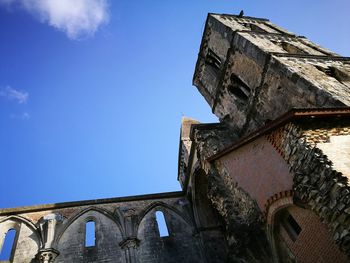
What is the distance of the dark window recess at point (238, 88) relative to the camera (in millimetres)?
13633

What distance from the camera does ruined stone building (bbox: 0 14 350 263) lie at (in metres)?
6.09

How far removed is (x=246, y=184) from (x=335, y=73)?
5.79 metres

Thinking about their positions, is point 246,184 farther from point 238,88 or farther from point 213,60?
point 213,60

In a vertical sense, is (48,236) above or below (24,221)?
below

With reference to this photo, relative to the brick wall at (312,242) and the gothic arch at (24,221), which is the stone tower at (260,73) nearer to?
the brick wall at (312,242)

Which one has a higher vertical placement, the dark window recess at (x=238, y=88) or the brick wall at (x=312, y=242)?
the dark window recess at (x=238, y=88)

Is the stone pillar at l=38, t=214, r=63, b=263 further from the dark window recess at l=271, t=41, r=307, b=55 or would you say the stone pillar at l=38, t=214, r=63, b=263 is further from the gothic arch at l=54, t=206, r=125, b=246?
the dark window recess at l=271, t=41, r=307, b=55

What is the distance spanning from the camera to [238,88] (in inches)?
565

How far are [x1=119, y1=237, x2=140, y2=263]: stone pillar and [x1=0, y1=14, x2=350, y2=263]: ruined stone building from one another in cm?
4

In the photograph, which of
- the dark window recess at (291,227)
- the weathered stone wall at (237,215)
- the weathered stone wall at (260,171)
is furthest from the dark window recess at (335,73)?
the dark window recess at (291,227)

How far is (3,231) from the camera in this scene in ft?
38.9

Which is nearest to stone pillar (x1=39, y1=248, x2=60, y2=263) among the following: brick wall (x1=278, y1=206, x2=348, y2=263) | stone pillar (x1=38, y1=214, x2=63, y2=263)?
stone pillar (x1=38, y1=214, x2=63, y2=263)

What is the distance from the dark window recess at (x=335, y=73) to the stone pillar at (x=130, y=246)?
31.3ft

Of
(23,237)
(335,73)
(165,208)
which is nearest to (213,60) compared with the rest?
(335,73)
